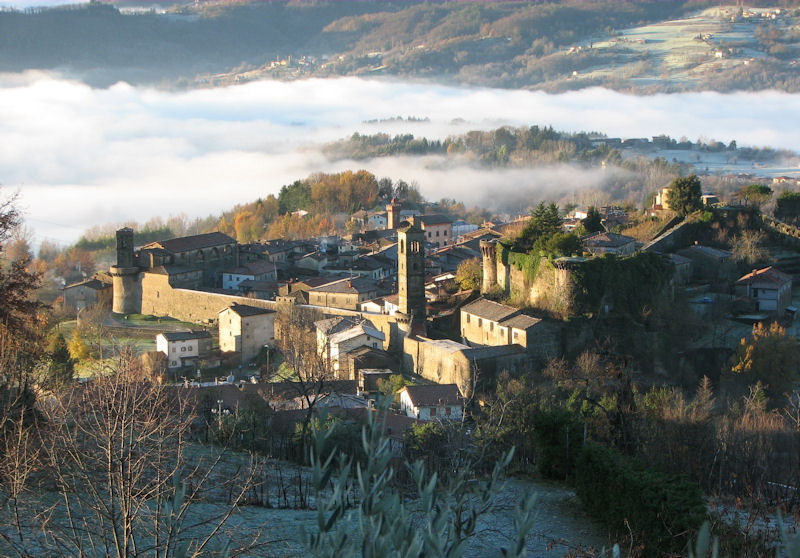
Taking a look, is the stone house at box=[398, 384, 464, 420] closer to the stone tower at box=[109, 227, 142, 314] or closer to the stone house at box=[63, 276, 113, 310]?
the stone tower at box=[109, 227, 142, 314]

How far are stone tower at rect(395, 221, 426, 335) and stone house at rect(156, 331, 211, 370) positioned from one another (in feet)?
20.2

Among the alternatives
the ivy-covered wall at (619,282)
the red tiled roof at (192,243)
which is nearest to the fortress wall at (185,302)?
the red tiled roof at (192,243)

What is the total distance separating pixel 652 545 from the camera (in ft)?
30.9

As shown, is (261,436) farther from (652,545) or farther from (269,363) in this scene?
(269,363)

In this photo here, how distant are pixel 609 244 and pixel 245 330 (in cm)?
1113

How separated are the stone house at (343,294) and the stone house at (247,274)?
15.5ft

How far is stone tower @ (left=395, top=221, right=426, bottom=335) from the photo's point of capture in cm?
2762

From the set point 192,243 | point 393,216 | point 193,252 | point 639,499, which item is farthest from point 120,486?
point 393,216

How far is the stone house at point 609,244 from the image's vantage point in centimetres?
2877

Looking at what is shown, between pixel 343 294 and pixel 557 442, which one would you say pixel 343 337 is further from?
pixel 557 442

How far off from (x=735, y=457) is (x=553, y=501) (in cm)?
426

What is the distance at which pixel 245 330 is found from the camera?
30.2 metres

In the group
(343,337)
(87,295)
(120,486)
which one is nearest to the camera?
(120,486)

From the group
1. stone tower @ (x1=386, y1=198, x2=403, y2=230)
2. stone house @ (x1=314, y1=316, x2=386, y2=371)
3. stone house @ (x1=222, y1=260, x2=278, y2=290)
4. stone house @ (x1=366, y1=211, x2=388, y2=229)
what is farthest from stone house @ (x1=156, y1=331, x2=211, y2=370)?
stone house @ (x1=366, y1=211, x2=388, y2=229)
